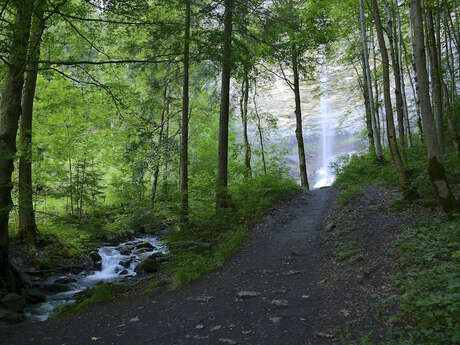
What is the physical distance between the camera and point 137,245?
12422 mm

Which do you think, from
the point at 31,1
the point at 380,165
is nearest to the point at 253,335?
the point at 31,1

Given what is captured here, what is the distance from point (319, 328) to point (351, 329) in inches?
15.3

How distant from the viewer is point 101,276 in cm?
938

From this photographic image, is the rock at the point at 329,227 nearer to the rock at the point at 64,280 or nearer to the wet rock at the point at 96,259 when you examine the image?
the rock at the point at 64,280

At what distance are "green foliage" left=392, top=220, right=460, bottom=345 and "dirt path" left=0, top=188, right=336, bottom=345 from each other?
1087 millimetres

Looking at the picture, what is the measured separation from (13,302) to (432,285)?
7.25 m

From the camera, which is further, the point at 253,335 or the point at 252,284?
the point at 252,284

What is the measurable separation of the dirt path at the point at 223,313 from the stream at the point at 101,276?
1705 mm

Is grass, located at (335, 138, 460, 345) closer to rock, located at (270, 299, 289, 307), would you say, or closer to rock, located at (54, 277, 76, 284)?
rock, located at (270, 299, 289, 307)

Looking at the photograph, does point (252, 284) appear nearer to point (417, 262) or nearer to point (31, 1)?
point (417, 262)

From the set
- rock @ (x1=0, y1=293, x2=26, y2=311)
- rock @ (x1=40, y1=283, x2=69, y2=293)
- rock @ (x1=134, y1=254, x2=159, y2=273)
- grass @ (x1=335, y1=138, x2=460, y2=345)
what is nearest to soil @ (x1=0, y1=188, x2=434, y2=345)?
grass @ (x1=335, y1=138, x2=460, y2=345)

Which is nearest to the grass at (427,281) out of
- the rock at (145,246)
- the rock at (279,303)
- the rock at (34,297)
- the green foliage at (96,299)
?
the rock at (279,303)

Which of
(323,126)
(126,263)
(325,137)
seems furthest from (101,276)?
(323,126)

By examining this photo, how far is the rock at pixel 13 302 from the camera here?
5.88 metres
